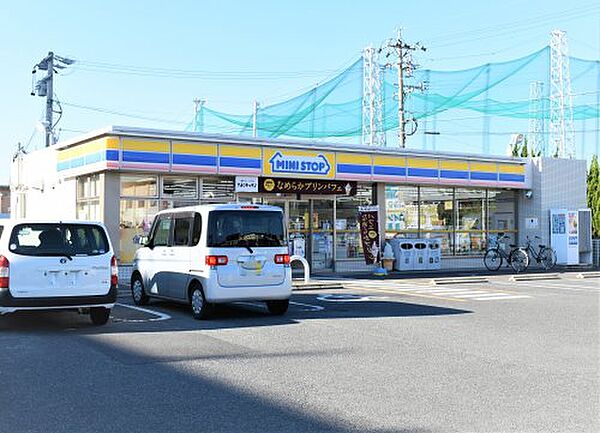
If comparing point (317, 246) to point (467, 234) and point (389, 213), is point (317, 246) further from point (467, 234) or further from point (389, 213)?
point (467, 234)

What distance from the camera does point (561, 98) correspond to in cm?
3108

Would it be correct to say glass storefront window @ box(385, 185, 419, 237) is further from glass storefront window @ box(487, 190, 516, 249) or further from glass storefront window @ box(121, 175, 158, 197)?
glass storefront window @ box(121, 175, 158, 197)

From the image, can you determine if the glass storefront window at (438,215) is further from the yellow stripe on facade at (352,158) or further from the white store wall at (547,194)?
the white store wall at (547,194)

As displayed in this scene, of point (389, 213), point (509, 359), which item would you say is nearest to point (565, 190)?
point (389, 213)

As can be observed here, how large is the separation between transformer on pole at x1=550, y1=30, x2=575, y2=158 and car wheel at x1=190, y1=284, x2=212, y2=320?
2284 cm

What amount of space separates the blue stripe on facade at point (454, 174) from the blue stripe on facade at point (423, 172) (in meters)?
0.37

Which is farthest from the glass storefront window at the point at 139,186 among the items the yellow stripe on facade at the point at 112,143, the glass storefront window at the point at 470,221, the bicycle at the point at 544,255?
the bicycle at the point at 544,255

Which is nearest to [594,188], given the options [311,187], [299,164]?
[311,187]

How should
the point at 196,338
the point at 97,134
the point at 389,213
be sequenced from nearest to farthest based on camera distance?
the point at 196,338 → the point at 97,134 → the point at 389,213

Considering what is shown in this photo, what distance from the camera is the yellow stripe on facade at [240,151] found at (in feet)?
67.9

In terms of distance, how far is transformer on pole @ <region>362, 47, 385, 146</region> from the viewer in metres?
32.4

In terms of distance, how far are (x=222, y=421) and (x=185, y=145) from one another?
1523 centimetres

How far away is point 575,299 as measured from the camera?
15180 millimetres

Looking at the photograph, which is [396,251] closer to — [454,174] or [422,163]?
[422,163]
